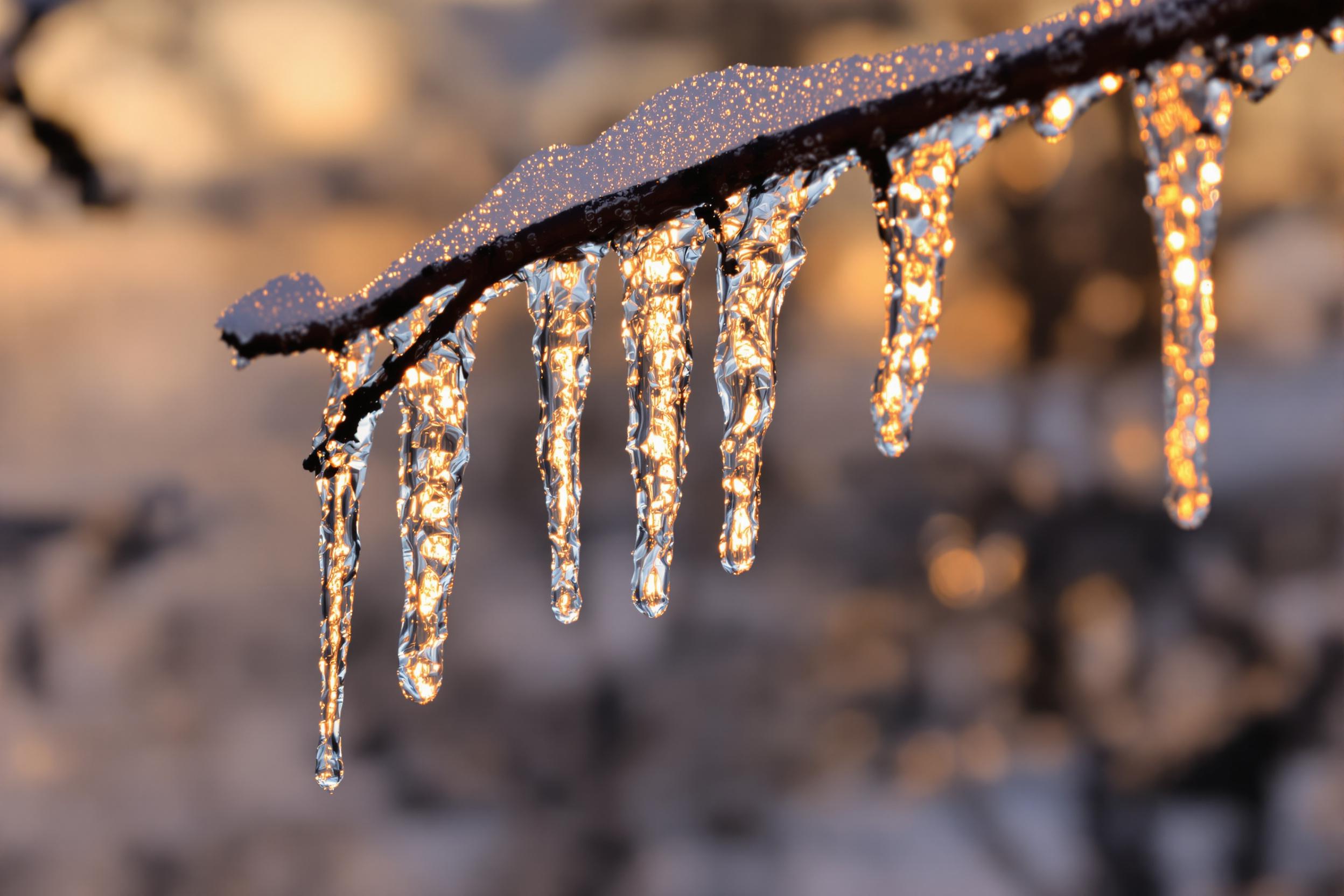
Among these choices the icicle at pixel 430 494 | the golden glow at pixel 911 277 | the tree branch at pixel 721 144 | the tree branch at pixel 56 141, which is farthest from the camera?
the tree branch at pixel 56 141

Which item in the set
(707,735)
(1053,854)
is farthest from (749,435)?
(1053,854)

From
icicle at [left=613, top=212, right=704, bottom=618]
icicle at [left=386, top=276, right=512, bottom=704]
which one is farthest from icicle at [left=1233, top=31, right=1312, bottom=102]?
icicle at [left=386, top=276, right=512, bottom=704]

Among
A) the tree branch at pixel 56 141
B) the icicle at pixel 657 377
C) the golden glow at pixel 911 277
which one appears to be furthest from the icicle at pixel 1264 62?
the tree branch at pixel 56 141

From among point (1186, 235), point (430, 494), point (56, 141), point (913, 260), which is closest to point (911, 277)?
point (913, 260)

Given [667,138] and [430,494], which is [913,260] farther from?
[430,494]

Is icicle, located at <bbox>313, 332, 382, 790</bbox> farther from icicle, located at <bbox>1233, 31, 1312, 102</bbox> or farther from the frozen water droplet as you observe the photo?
icicle, located at <bbox>1233, 31, 1312, 102</bbox>

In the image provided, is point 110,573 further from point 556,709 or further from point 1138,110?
point 1138,110

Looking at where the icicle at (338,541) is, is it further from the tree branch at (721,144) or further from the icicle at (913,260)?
the icicle at (913,260)
